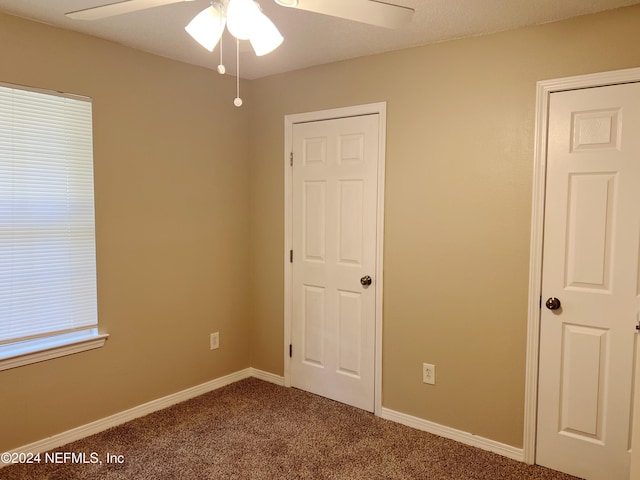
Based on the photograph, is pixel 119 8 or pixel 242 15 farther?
pixel 119 8

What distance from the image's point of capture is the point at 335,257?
3262 mm

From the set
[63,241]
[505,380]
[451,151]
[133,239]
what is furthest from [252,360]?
[451,151]

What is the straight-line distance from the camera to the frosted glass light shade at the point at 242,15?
1487 mm

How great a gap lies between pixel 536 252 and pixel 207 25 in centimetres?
196

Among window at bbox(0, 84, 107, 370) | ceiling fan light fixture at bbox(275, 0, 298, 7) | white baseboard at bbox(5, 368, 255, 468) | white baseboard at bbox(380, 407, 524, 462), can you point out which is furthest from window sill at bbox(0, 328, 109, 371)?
ceiling fan light fixture at bbox(275, 0, 298, 7)

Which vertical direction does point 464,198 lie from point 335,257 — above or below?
above

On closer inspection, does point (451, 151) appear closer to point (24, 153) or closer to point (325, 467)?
point (325, 467)

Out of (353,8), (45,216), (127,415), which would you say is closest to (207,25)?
(353,8)

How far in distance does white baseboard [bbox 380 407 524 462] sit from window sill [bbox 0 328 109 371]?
1.90m

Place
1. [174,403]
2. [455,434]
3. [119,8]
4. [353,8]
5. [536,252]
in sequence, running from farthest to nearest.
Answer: [174,403] < [455,434] < [536,252] < [119,8] < [353,8]

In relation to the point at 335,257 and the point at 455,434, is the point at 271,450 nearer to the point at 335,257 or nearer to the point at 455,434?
the point at 455,434

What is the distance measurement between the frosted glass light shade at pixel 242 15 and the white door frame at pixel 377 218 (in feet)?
5.16

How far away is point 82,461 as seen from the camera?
250cm

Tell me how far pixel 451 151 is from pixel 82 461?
271 cm
